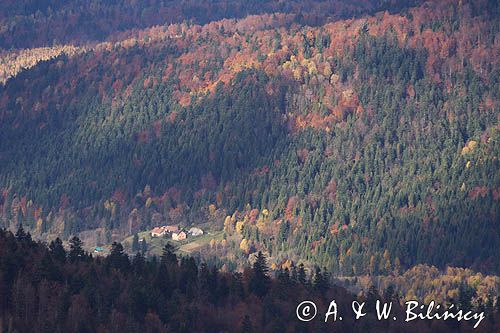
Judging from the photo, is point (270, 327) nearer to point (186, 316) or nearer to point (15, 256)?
point (186, 316)

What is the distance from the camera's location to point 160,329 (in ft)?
619

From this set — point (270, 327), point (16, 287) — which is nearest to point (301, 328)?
point (270, 327)

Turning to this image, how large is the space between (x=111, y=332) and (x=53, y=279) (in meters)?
17.0

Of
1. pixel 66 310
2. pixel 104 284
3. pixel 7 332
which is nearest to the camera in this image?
pixel 7 332

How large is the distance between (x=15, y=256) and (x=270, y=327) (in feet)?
76.1

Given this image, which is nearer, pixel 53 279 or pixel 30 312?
pixel 30 312

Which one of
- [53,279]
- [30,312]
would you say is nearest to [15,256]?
[53,279]

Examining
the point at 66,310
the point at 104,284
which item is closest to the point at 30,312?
the point at 66,310

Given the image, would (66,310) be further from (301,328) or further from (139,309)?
(301,328)

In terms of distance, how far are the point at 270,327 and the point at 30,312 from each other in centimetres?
2639

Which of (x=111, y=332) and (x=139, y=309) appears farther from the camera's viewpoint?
(x=139, y=309)

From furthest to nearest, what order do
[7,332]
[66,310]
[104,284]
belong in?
[104,284], [66,310], [7,332]

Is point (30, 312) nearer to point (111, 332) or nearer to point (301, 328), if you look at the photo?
point (111, 332)

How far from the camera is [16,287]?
185000mm
